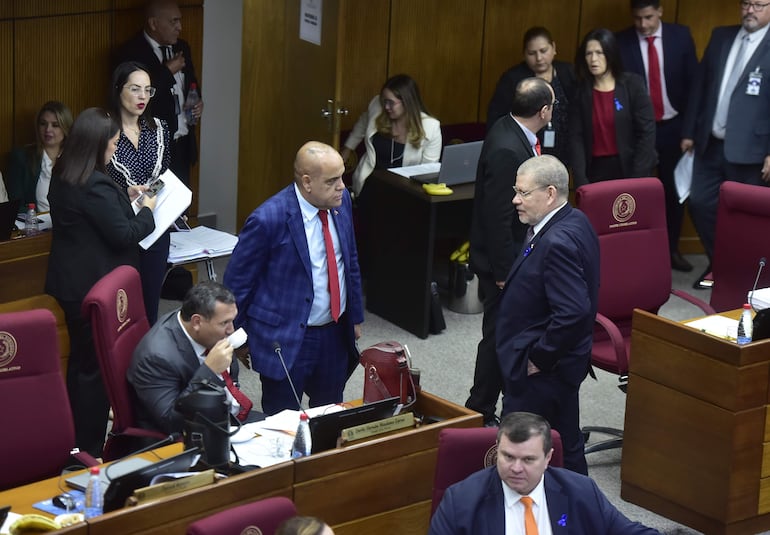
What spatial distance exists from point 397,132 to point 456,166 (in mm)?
494

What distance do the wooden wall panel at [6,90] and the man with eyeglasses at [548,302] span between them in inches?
127

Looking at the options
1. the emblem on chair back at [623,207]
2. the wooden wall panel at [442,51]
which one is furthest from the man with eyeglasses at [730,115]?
the wooden wall panel at [442,51]

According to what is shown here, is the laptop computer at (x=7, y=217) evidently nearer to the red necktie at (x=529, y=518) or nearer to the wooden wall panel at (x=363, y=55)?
the wooden wall panel at (x=363, y=55)

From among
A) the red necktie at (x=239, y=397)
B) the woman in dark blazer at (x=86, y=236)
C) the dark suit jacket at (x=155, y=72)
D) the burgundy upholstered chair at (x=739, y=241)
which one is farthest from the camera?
the dark suit jacket at (x=155, y=72)

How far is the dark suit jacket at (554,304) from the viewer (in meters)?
5.04

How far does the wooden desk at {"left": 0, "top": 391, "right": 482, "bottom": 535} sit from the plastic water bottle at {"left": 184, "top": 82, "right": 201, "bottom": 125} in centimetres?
354

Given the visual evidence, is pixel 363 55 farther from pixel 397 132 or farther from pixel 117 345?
pixel 117 345

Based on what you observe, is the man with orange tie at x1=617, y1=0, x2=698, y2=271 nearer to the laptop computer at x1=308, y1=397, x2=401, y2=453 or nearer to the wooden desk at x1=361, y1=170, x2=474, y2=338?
the wooden desk at x1=361, y1=170, x2=474, y2=338

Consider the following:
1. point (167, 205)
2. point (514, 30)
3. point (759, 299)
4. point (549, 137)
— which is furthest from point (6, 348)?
point (514, 30)

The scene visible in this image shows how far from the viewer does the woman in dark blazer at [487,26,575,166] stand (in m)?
7.98

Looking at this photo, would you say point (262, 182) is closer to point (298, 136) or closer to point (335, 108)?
point (298, 136)

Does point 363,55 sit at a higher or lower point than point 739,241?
higher

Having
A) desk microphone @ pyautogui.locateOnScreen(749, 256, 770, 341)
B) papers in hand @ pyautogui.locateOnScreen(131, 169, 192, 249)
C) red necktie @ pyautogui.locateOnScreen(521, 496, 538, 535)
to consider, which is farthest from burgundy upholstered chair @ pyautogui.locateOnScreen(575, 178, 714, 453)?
red necktie @ pyautogui.locateOnScreen(521, 496, 538, 535)

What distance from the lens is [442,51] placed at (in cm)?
881
